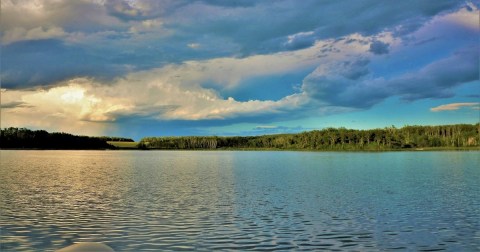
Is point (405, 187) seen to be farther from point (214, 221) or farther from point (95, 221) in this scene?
point (95, 221)

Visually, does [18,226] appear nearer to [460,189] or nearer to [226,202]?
[226,202]

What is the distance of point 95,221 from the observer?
28516 millimetres

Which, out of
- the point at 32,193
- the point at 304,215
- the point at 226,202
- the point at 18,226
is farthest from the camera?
the point at 32,193

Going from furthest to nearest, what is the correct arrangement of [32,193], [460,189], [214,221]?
[460,189] → [32,193] → [214,221]

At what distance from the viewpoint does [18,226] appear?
2650 cm

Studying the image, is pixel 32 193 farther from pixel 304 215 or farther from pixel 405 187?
pixel 405 187

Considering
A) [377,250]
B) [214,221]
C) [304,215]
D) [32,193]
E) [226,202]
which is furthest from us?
[32,193]

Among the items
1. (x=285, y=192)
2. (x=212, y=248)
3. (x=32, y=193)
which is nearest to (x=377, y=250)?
(x=212, y=248)

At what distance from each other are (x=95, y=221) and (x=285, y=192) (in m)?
22.1

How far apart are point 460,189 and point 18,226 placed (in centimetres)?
4240

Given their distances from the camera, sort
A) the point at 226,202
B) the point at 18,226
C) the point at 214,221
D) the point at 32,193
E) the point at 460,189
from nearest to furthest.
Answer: the point at 18,226 < the point at 214,221 < the point at 226,202 < the point at 32,193 < the point at 460,189

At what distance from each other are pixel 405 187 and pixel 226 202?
23636mm

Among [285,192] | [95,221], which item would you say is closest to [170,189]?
[285,192]

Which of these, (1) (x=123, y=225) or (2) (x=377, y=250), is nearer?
(2) (x=377, y=250)
